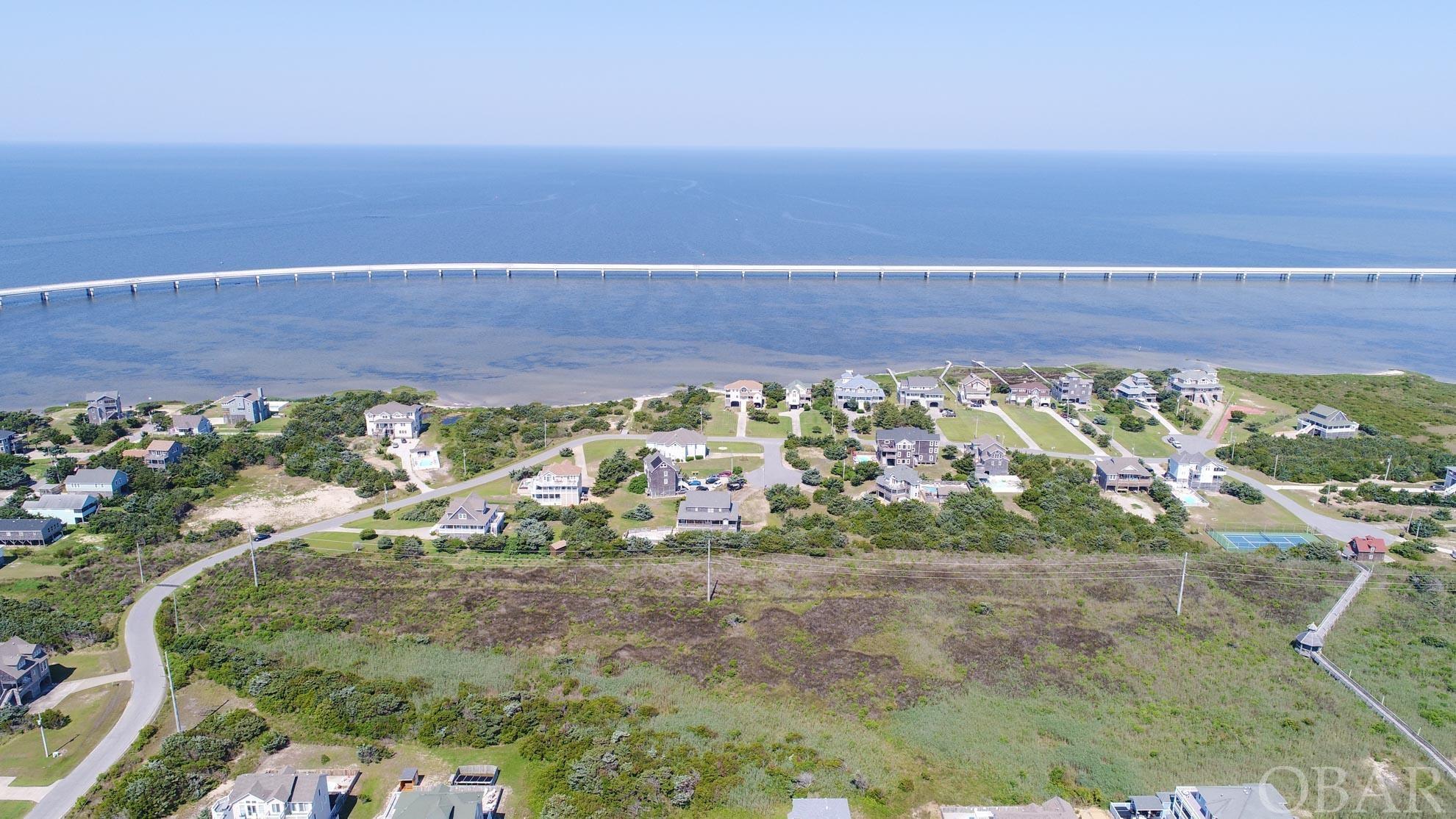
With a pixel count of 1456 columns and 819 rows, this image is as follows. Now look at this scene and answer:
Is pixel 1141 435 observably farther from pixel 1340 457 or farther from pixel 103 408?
pixel 103 408

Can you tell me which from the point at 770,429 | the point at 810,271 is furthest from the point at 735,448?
the point at 810,271

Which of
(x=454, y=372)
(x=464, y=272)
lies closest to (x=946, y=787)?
(x=454, y=372)

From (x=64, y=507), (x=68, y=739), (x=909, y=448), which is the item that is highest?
(x=909, y=448)

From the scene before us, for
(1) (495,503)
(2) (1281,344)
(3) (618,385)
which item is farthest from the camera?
(2) (1281,344)

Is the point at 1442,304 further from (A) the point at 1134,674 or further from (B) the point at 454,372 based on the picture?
(B) the point at 454,372

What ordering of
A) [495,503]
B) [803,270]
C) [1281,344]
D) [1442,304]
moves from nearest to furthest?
[495,503], [1281,344], [1442,304], [803,270]

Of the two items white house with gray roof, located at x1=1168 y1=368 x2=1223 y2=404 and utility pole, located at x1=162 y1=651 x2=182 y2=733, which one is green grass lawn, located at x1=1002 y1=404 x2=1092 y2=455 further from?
utility pole, located at x1=162 y1=651 x2=182 y2=733

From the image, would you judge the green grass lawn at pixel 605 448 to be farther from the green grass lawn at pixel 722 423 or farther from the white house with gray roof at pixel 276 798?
the white house with gray roof at pixel 276 798
